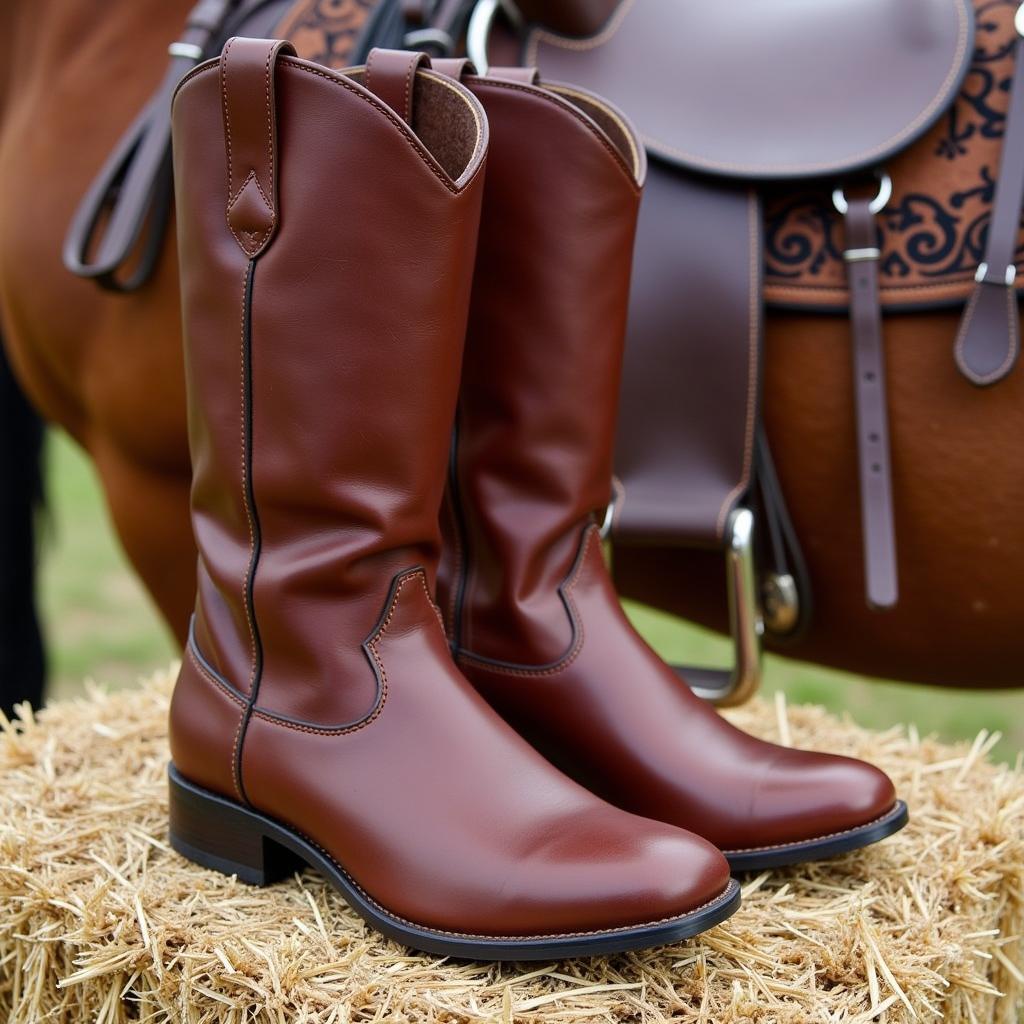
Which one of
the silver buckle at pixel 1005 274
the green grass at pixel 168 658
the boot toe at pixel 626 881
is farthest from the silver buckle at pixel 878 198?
the green grass at pixel 168 658

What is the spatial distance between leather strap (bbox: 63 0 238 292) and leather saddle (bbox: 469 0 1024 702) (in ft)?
0.99

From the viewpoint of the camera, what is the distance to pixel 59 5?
5.01ft

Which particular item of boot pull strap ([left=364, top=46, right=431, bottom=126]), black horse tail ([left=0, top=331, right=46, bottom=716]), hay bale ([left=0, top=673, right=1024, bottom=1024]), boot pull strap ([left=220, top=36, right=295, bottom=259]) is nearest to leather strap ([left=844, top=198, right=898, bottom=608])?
hay bale ([left=0, top=673, right=1024, bottom=1024])

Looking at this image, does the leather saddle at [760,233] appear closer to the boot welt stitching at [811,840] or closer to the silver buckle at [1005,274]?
the silver buckle at [1005,274]

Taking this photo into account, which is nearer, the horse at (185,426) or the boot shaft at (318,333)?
the boot shaft at (318,333)

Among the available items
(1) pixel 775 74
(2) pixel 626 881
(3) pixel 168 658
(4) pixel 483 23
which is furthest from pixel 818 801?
(3) pixel 168 658

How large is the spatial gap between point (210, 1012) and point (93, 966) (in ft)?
0.32

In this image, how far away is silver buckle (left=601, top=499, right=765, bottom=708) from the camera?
1185 mm

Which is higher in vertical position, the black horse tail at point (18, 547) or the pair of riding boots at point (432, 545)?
the pair of riding boots at point (432, 545)

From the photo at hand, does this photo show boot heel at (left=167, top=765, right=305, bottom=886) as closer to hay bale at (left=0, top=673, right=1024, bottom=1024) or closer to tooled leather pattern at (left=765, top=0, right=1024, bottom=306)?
hay bale at (left=0, top=673, right=1024, bottom=1024)

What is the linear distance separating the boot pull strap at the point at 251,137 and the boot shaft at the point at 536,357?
188mm

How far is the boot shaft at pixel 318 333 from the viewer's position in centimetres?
82

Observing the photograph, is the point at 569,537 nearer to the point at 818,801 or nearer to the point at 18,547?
the point at 818,801

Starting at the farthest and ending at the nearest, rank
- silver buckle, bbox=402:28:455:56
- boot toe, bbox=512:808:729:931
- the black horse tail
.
Result: the black horse tail < silver buckle, bbox=402:28:455:56 < boot toe, bbox=512:808:729:931
